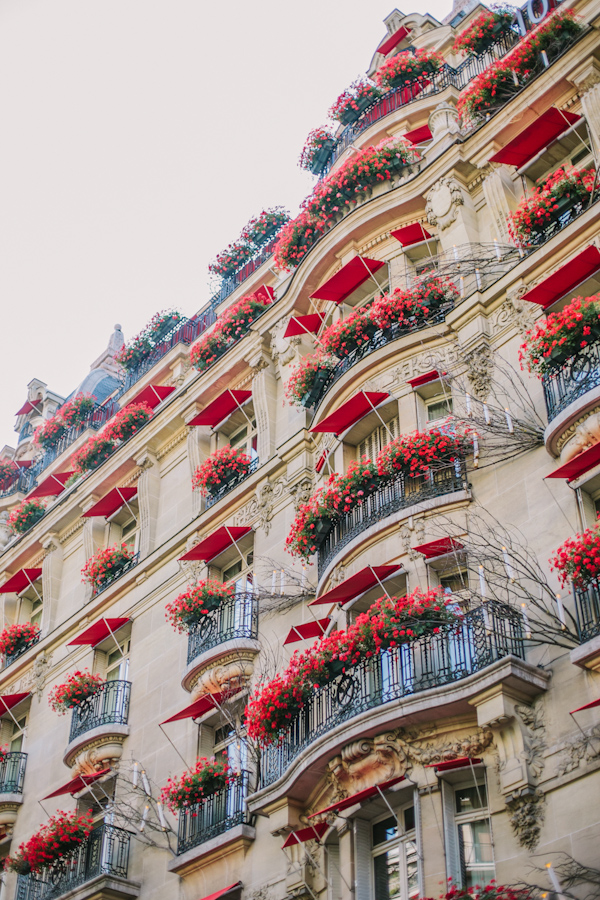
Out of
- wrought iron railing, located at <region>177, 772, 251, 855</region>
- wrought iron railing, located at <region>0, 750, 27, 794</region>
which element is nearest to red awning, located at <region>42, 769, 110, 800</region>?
wrought iron railing, located at <region>177, 772, 251, 855</region>

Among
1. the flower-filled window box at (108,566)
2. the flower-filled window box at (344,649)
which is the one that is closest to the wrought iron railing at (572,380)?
the flower-filled window box at (344,649)

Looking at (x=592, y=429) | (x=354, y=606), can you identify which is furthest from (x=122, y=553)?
(x=592, y=429)

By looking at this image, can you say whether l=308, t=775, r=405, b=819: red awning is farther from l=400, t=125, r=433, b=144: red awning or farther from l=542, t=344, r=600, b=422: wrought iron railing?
l=400, t=125, r=433, b=144: red awning

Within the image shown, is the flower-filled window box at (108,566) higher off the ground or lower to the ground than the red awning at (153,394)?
lower

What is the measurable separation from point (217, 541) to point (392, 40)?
45.8 ft

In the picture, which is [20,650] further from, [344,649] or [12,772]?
[344,649]

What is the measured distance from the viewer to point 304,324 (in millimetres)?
24844

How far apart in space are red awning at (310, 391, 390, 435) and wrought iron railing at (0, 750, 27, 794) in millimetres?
12308

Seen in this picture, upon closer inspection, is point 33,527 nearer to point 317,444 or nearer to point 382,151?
point 317,444

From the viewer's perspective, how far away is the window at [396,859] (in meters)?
16.2

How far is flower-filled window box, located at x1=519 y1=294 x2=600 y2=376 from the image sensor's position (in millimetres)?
17125

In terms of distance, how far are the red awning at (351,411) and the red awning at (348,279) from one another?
112 inches

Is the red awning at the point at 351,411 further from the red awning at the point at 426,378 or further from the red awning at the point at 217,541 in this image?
the red awning at the point at 217,541

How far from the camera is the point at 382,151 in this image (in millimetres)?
24734
